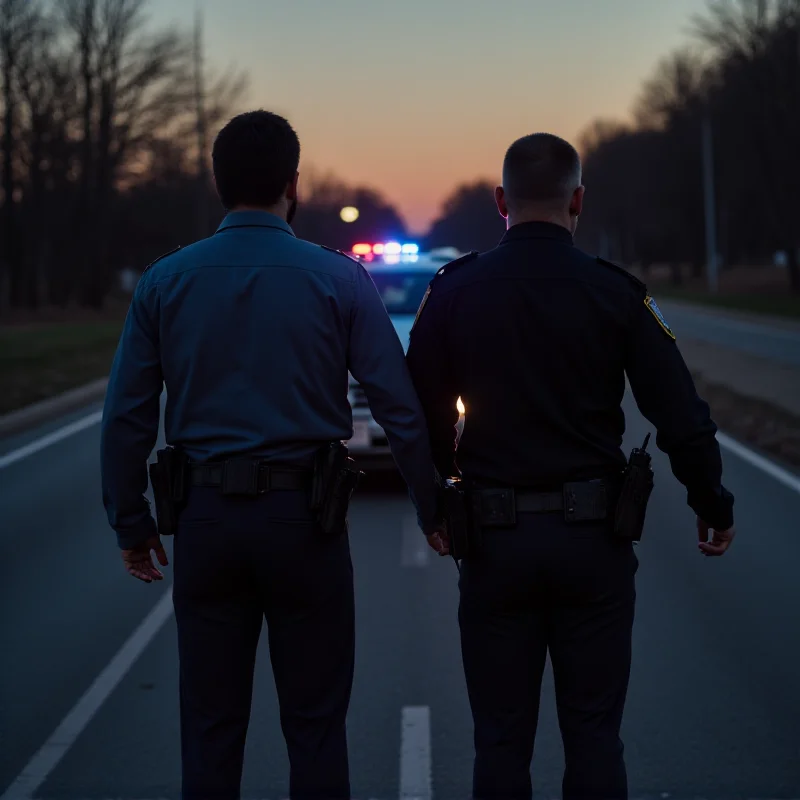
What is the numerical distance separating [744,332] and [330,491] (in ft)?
109

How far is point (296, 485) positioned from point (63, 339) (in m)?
32.2

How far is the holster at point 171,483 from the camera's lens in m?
3.73

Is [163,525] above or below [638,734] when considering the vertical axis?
above

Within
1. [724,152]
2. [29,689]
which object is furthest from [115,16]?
[29,689]

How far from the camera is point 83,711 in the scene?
19.2 ft

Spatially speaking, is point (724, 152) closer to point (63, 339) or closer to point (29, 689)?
point (63, 339)

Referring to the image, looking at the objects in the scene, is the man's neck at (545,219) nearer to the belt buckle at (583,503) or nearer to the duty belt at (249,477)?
the belt buckle at (583,503)

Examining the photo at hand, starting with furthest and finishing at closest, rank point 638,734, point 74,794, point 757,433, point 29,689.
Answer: point 757,433 < point 29,689 < point 638,734 < point 74,794

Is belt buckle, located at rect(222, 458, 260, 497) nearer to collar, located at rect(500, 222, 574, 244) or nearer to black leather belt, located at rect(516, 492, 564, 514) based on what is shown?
black leather belt, located at rect(516, 492, 564, 514)

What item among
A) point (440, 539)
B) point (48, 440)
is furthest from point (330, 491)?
point (48, 440)

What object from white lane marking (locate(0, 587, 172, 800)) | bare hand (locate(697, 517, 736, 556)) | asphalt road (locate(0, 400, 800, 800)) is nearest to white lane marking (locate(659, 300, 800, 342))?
asphalt road (locate(0, 400, 800, 800))

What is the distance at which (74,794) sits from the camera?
16.0 feet

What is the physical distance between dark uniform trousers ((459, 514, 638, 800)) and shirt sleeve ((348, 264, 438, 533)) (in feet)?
0.98

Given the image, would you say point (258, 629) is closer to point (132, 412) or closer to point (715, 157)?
point (132, 412)
